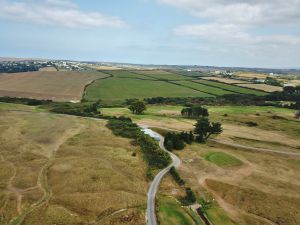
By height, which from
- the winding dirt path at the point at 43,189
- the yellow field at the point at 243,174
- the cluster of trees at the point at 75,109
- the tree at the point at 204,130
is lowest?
the cluster of trees at the point at 75,109

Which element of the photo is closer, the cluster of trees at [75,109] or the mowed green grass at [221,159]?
the mowed green grass at [221,159]

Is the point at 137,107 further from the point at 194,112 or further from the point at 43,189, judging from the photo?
the point at 43,189

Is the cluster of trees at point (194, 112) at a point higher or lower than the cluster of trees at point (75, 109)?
higher

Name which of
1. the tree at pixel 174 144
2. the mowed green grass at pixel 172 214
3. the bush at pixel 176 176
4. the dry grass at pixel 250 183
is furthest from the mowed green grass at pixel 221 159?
the mowed green grass at pixel 172 214

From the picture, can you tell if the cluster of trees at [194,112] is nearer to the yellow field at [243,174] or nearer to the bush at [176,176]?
the yellow field at [243,174]

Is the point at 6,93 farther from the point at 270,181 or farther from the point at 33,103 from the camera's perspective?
the point at 270,181

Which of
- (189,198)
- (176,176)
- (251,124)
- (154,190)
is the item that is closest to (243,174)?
(176,176)

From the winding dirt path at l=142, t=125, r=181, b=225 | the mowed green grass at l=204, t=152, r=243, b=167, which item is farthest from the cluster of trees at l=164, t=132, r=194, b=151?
the mowed green grass at l=204, t=152, r=243, b=167
